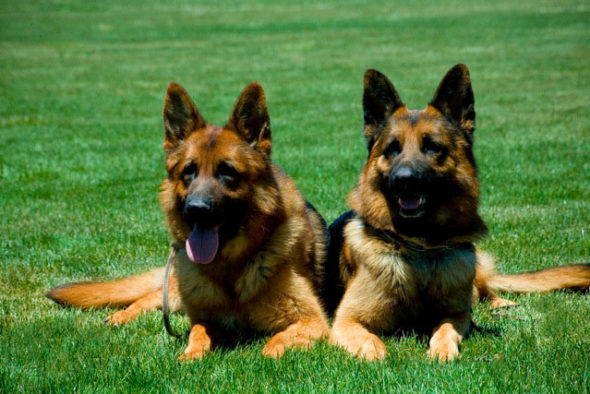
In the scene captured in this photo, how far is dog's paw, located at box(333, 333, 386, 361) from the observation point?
4.07m

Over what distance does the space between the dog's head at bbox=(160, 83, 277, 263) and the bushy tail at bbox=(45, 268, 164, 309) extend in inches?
40.9

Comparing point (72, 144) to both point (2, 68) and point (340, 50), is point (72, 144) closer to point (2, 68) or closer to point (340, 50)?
point (2, 68)

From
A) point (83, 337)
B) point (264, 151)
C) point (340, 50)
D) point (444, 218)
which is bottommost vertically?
point (340, 50)

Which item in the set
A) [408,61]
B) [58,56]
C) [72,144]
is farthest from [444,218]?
[58,56]

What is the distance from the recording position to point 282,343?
4.28 metres

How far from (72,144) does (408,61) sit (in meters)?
16.6

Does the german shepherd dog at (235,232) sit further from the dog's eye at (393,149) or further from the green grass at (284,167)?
the dog's eye at (393,149)

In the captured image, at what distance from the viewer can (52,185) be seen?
32.6 ft

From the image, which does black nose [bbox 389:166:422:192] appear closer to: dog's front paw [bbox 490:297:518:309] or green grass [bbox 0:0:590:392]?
green grass [bbox 0:0:590:392]

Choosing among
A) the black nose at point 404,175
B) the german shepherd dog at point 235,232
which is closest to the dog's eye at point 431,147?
the black nose at point 404,175

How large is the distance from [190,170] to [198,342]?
3.84ft

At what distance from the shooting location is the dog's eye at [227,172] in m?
4.51

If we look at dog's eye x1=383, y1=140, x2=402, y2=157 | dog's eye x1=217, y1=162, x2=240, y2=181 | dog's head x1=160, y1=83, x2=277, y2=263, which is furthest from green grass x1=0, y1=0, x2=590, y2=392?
dog's eye x1=383, y1=140, x2=402, y2=157

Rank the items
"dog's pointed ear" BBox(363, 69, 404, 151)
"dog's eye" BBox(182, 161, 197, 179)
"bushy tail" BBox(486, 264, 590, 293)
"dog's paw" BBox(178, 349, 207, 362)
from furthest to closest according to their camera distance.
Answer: "bushy tail" BBox(486, 264, 590, 293)
"dog's pointed ear" BBox(363, 69, 404, 151)
"dog's eye" BBox(182, 161, 197, 179)
"dog's paw" BBox(178, 349, 207, 362)
